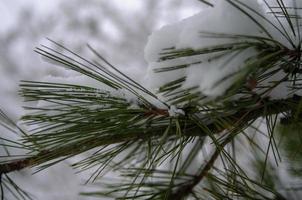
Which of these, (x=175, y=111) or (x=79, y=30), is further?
(x=79, y=30)

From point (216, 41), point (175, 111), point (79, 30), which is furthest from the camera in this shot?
point (79, 30)

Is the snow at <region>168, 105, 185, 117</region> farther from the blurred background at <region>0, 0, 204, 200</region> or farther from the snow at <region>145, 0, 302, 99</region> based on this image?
the blurred background at <region>0, 0, 204, 200</region>

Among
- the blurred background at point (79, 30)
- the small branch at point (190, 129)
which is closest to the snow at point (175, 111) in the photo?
the small branch at point (190, 129)

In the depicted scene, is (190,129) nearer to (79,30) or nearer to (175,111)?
(175,111)

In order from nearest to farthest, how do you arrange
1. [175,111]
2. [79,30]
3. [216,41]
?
[216,41], [175,111], [79,30]

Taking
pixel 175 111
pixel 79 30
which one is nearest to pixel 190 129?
pixel 175 111

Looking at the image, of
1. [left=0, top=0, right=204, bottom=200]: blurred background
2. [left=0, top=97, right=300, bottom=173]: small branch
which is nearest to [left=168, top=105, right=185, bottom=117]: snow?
[left=0, top=97, right=300, bottom=173]: small branch

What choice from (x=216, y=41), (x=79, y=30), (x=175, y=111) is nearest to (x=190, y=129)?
(x=175, y=111)

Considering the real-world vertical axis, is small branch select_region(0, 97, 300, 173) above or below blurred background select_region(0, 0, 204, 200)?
below

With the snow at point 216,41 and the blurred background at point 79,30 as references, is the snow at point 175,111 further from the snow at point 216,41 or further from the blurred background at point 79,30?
the blurred background at point 79,30

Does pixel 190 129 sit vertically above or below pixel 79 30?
below

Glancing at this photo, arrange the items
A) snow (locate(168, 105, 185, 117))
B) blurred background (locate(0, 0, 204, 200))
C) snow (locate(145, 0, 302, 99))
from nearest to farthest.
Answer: snow (locate(145, 0, 302, 99)) < snow (locate(168, 105, 185, 117)) < blurred background (locate(0, 0, 204, 200))

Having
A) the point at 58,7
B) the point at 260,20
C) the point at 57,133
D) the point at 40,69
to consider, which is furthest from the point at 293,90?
the point at 58,7
